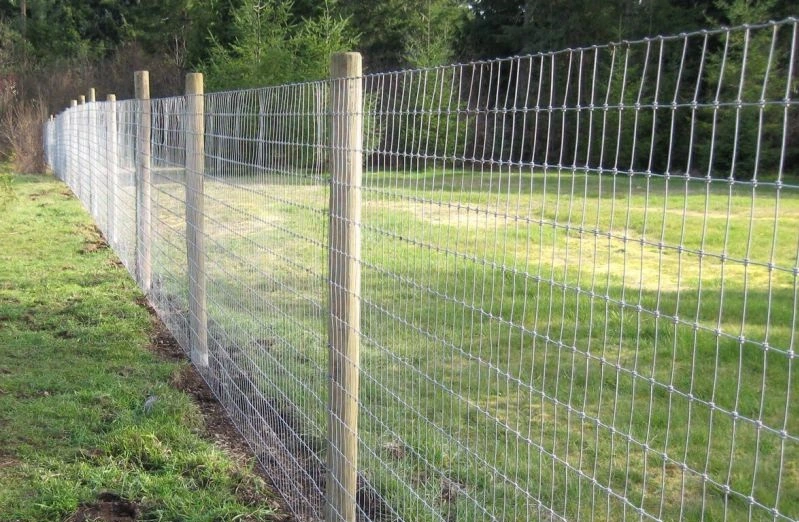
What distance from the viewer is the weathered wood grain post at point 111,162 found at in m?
10.4

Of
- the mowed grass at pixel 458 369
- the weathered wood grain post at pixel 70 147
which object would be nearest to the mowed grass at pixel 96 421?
the mowed grass at pixel 458 369

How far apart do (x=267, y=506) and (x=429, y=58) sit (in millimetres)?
24636

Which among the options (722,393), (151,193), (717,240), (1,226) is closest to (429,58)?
(1,226)

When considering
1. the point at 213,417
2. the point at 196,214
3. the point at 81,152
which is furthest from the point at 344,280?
the point at 81,152

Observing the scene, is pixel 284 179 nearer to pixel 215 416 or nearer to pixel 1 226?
pixel 215 416

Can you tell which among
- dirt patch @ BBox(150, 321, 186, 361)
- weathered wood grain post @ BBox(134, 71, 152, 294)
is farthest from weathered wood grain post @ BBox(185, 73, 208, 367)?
weathered wood grain post @ BBox(134, 71, 152, 294)

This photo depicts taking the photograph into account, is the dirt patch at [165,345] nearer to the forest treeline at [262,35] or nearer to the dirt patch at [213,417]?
the dirt patch at [213,417]

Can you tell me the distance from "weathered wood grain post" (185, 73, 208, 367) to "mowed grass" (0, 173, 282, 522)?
305 millimetres

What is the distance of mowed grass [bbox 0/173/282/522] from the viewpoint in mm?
4145

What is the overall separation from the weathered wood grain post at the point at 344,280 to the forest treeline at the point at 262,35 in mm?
22865

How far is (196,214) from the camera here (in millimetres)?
6051

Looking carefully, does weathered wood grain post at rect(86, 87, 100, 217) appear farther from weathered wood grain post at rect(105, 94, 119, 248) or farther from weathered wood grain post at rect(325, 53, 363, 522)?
weathered wood grain post at rect(325, 53, 363, 522)

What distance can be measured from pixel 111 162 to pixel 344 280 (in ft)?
26.1

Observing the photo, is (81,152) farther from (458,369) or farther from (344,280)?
(344,280)
